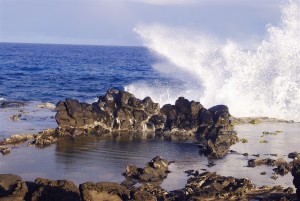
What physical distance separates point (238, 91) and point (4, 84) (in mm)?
25088

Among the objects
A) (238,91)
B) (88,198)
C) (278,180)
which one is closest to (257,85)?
(238,91)

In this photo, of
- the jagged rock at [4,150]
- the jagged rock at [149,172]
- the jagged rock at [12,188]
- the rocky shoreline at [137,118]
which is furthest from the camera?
the rocky shoreline at [137,118]

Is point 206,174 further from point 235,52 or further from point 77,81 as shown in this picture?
point 77,81

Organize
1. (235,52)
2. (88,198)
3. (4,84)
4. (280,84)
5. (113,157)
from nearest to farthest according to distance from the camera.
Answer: (88,198) < (113,157) < (280,84) < (235,52) < (4,84)

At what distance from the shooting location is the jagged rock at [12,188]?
1093 centimetres

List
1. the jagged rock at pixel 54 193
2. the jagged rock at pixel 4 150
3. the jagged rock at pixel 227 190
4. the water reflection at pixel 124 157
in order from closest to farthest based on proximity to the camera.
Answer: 1. the jagged rock at pixel 54 193
2. the jagged rock at pixel 227 190
3. the water reflection at pixel 124 157
4. the jagged rock at pixel 4 150

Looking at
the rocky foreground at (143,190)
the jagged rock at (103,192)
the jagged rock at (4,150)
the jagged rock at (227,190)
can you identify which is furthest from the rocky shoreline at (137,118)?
the jagged rock at (103,192)

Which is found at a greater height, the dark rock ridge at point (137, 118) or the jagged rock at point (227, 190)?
the dark rock ridge at point (137, 118)

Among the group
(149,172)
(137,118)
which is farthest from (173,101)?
(149,172)

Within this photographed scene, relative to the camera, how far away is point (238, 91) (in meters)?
33.0

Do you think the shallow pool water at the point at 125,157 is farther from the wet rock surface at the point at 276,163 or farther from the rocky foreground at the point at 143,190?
the rocky foreground at the point at 143,190

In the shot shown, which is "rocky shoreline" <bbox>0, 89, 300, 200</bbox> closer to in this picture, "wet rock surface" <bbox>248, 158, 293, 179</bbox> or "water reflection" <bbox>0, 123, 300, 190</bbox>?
"wet rock surface" <bbox>248, 158, 293, 179</bbox>

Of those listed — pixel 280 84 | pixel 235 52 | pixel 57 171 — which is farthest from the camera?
pixel 235 52

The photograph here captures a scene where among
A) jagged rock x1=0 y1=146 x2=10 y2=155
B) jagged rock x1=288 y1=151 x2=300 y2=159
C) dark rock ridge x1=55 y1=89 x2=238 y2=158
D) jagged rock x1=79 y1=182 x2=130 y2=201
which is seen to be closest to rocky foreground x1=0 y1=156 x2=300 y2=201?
jagged rock x1=79 y1=182 x2=130 y2=201
